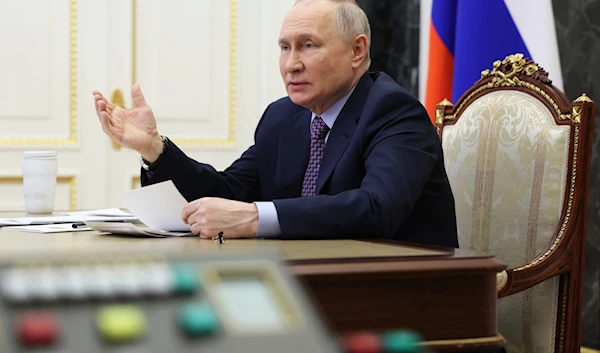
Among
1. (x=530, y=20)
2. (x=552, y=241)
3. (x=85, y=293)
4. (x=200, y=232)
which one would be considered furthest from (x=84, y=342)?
(x=530, y=20)

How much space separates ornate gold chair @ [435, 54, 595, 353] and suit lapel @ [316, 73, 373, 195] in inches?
16.3

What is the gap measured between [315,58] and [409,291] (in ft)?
3.63

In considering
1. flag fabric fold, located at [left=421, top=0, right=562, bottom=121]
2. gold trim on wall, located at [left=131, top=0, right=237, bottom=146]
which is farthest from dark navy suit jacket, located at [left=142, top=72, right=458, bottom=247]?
gold trim on wall, located at [left=131, top=0, right=237, bottom=146]

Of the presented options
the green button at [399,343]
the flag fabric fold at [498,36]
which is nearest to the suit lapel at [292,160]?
the flag fabric fold at [498,36]

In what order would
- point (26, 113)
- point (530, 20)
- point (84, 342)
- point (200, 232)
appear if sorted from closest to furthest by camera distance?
point (84, 342)
point (200, 232)
point (530, 20)
point (26, 113)

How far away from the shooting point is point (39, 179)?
2.22m

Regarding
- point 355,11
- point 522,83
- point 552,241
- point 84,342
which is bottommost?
point 552,241

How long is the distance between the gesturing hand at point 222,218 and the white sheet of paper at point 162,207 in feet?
0.38

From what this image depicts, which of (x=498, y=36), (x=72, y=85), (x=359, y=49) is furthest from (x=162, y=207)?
(x=72, y=85)

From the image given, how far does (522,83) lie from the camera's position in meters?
2.38

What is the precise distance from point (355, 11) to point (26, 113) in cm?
215

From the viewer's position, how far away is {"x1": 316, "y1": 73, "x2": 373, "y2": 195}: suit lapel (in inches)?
79.2

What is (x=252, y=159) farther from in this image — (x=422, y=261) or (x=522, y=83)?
(x=422, y=261)

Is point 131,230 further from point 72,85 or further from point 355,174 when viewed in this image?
point 72,85
